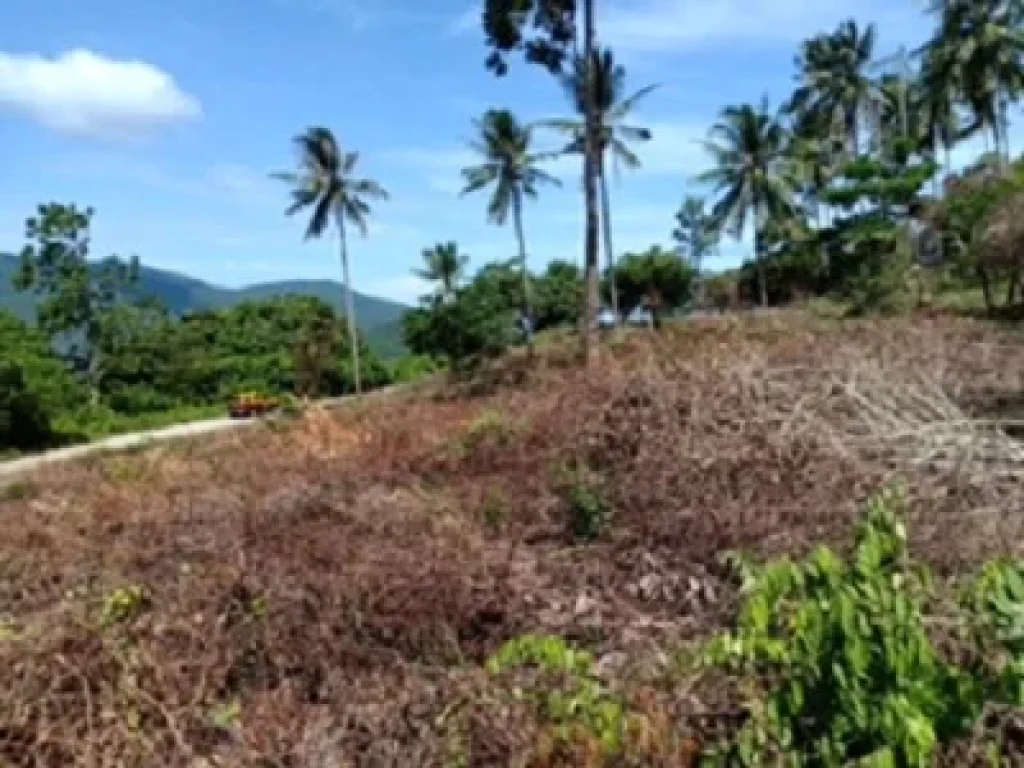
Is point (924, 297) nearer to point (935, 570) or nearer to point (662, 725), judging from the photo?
point (935, 570)

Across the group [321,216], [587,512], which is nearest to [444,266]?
[321,216]

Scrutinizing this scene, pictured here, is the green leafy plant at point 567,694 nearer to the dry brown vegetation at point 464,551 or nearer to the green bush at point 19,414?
the dry brown vegetation at point 464,551

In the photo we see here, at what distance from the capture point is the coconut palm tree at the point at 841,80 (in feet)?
152

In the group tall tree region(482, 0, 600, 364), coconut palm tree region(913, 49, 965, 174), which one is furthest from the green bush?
coconut palm tree region(913, 49, 965, 174)

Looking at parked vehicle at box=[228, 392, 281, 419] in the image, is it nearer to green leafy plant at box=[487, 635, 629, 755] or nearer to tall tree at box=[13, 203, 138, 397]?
tall tree at box=[13, 203, 138, 397]

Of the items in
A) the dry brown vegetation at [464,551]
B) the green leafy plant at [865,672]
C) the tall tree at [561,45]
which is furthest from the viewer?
the tall tree at [561,45]

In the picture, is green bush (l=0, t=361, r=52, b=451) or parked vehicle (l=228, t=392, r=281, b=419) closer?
green bush (l=0, t=361, r=52, b=451)

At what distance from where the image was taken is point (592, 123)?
837 inches

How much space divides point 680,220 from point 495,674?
5516cm

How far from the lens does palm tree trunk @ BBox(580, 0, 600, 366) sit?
21.0 meters

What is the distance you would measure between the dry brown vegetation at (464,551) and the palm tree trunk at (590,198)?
924 cm

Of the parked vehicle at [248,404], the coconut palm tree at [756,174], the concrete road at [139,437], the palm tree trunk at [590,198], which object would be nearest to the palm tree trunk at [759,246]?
the coconut palm tree at [756,174]

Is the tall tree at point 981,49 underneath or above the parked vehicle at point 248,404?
above

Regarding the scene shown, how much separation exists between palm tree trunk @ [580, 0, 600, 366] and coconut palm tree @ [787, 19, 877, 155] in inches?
1092
